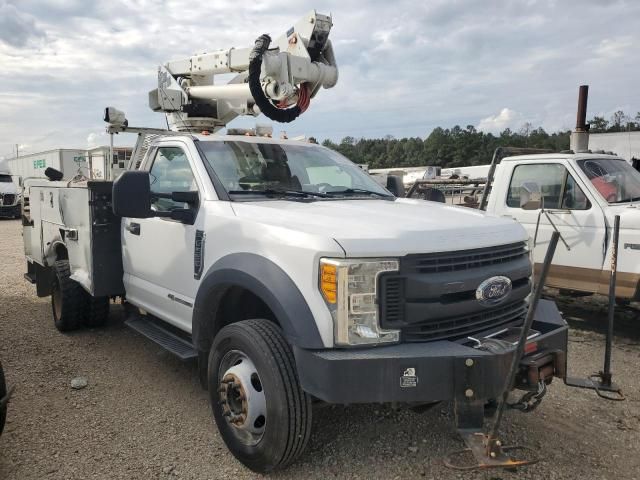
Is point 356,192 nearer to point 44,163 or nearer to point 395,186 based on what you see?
point 395,186

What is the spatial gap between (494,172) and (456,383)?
4781mm

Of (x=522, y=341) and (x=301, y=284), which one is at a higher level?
(x=301, y=284)

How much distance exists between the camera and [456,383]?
8.71 feet

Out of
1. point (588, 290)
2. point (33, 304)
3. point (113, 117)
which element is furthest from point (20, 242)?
point (588, 290)

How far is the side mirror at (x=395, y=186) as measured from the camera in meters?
4.96

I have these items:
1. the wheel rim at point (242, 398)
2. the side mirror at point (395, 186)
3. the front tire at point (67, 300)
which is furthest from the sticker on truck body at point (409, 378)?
the front tire at point (67, 300)

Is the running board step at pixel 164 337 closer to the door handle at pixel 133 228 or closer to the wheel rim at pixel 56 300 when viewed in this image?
the door handle at pixel 133 228

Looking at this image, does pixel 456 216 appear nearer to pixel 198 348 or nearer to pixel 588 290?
pixel 198 348

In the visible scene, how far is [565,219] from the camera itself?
19.6 feet

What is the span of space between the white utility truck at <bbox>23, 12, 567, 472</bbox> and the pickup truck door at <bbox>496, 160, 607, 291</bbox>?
259 centimetres

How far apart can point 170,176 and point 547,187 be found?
13.9ft

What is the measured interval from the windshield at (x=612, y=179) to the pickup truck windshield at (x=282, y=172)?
277 centimetres

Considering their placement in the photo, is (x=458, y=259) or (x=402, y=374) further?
(x=458, y=259)

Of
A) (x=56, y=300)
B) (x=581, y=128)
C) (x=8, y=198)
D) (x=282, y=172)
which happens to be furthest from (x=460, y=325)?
(x=8, y=198)
